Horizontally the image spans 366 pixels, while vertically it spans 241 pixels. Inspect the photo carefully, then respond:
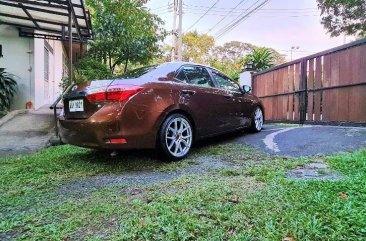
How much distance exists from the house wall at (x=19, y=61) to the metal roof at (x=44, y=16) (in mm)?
272

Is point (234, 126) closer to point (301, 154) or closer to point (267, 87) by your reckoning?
point (301, 154)

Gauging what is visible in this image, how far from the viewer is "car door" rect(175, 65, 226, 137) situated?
3986 mm

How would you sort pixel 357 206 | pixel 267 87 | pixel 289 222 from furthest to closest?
pixel 267 87 → pixel 357 206 → pixel 289 222

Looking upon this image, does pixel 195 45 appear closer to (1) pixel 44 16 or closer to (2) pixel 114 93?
(1) pixel 44 16

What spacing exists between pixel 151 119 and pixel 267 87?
688 cm

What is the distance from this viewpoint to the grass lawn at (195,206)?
1.82m

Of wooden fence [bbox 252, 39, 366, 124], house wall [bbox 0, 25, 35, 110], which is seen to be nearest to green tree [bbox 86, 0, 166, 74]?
house wall [bbox 0, 25, 35, 110]

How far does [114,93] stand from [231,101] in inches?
87.9

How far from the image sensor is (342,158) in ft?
11.2

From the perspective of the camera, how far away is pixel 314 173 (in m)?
3.02

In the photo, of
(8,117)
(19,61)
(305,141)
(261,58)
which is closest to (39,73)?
(19,61)

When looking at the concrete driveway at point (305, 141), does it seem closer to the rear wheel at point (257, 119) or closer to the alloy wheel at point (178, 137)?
the rear wheel at point (257, 119)

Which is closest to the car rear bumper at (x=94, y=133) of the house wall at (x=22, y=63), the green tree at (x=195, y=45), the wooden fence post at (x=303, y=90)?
the wooden fence post at (x=303, y=90)

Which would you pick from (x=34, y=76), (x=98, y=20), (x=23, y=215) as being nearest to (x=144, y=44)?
(x=98, y=20)
